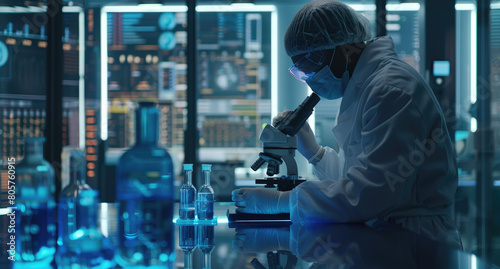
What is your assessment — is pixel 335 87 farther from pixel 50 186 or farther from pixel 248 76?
pixel 248 76

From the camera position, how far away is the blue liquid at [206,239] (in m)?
0.87

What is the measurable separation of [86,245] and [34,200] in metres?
0.21

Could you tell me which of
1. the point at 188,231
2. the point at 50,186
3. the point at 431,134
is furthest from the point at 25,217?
the point at 431,134

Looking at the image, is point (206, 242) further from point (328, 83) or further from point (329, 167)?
point (329, 167)

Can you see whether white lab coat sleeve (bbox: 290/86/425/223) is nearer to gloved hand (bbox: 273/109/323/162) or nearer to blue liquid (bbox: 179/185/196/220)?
blue liquid (bbox: 179/185/196/220)

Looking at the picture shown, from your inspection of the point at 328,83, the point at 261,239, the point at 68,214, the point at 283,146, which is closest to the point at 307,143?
the point at 328,83

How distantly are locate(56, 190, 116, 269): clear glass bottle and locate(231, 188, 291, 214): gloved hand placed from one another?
576 millimetres

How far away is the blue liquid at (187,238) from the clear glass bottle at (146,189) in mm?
27

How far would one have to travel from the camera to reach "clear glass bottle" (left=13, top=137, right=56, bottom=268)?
0.82m

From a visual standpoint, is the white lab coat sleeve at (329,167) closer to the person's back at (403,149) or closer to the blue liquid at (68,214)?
the person's back at (403,149)

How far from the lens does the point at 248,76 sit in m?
5.21

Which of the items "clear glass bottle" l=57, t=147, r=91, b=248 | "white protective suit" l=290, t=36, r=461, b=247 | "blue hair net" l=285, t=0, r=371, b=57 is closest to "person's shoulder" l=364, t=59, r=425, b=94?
"white protective suit" l=290, t=36, r=461, b=247

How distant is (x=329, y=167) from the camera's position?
1826 millimetres

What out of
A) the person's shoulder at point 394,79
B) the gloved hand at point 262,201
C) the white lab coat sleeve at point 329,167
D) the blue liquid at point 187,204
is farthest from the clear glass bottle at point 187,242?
the white lab coat sleeve at point 329,167
